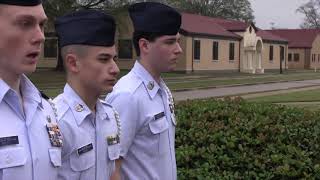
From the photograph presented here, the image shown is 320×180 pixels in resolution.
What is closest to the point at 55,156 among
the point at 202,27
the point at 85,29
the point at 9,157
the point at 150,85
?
the point at 9,157

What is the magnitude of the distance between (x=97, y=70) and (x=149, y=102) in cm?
62

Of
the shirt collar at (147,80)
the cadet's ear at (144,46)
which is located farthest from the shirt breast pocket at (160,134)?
the cadet's ear at (144,46)

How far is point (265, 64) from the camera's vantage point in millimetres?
66062

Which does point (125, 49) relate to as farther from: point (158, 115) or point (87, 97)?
point (87, 97)

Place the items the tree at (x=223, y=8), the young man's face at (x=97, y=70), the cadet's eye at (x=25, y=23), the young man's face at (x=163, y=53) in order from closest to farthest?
the cadet's eye at (x=25, y=23), the young man's face at (x=97, y=70), the young man's face at (x=163, y=53), the tree at (x=223, y=8)

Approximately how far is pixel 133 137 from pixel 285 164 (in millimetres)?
3140

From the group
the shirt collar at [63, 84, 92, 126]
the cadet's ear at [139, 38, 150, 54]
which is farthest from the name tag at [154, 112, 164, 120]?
the shirt collar at [63, 84, 92, 126]

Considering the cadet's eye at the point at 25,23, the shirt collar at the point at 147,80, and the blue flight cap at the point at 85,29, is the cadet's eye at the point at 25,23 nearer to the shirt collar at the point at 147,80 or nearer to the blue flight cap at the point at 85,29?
the blue flight cap at the point at 85,29

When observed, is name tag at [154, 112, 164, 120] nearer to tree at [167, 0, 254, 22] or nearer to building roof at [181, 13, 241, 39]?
building roof at [181, 13, 241, 39]

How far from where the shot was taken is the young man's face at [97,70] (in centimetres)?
316

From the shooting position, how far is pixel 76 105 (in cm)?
313

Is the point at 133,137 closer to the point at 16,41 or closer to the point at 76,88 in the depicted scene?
the point at 76,88

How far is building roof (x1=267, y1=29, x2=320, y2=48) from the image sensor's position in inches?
3273

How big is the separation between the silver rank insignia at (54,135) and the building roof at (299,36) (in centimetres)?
8208
